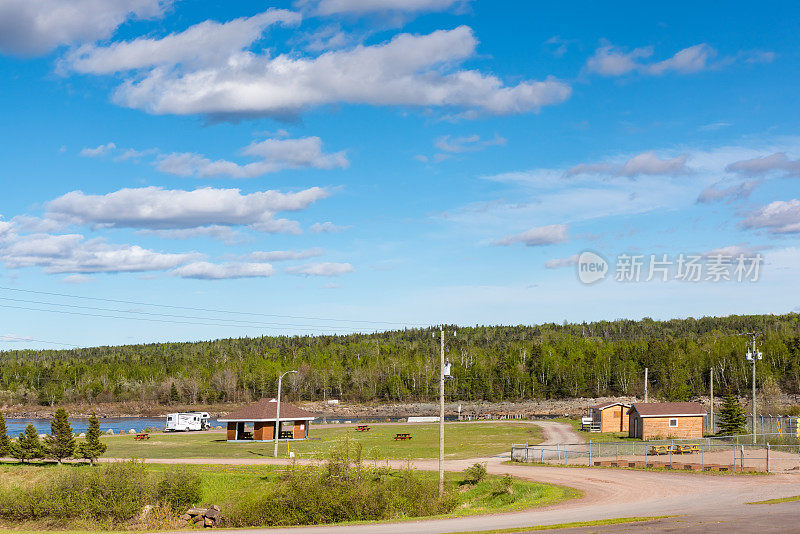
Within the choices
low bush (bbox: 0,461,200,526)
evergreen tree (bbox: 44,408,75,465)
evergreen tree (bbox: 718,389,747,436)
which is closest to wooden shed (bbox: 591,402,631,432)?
evergreen tree (bbox: 718,389,747,436)

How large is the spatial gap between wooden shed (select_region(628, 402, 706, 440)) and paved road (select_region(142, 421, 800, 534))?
29.9 meters

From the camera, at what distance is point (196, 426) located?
108938mm

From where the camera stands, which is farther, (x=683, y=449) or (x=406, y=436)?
(x=406, y=436)

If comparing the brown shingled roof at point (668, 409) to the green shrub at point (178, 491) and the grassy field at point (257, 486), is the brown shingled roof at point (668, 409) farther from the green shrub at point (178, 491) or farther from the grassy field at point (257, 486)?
the green shrub at point (178, 491)

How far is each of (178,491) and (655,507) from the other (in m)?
28.3

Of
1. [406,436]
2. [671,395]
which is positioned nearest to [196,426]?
[406,436]

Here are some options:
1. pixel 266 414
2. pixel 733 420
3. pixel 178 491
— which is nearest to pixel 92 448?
pixel 178 491

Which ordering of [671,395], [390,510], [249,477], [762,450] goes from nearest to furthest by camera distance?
[390,510], [249,477], [762,450], [671,395]

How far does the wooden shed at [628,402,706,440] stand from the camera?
76812mm

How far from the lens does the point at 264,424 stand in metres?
86.1

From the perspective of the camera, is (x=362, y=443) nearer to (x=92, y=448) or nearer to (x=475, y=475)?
(x=92, y=448)

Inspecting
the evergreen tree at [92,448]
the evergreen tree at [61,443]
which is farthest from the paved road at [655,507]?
the evergreen tree at [61,443]

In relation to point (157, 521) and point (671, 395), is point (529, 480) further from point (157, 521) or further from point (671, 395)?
point (671, 395)

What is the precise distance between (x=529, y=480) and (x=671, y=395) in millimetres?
105135
